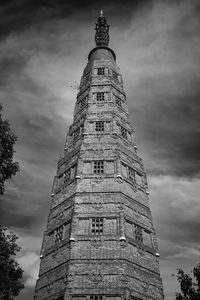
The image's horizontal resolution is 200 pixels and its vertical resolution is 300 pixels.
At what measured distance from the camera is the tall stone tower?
19.8m

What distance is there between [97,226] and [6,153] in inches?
399

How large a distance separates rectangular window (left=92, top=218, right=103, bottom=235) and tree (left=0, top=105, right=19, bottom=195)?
9.36 metres

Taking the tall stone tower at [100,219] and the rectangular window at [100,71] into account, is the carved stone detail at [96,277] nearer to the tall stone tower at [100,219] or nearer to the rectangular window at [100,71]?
the tall stone tower at [100,219]

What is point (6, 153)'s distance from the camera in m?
15.0

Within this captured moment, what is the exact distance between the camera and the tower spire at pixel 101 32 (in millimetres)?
43875

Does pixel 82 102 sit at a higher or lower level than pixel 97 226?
higher

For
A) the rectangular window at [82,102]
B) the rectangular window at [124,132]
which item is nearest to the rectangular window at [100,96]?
the rectangular window at [82,102]

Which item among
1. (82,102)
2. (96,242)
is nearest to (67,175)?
(96,242)

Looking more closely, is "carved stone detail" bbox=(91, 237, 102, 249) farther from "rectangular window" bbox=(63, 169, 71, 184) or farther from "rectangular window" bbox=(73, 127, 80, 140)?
"rectangular window" bbox=(73, 127, 80, 140)

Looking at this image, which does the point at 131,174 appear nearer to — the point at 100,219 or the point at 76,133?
the point at 100,219

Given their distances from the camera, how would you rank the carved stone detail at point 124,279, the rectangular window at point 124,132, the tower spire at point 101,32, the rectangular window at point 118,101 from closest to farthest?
the carved stone detail at point 124,279
the rectangular window at point 124,132
the rectangular window at point 118,101
the tower spire at point 101,32

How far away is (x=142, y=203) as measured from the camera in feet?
85.0

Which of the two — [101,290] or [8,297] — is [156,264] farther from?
[8,297]

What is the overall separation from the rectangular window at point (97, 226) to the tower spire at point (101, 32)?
28292mm
